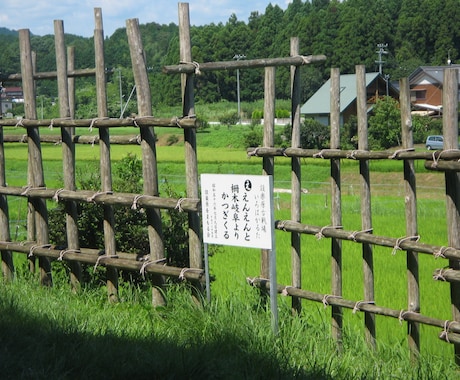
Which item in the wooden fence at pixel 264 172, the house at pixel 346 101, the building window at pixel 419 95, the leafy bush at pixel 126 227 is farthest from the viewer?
the building window at pixel 419 95

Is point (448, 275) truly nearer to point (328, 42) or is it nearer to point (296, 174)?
point (296, 174)

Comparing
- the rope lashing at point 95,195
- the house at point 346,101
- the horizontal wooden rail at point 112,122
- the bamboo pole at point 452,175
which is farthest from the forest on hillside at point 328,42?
the bamboo pole at point 452,175

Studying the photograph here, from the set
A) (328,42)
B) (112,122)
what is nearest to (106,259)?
(112,122)

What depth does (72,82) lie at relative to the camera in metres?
8.63

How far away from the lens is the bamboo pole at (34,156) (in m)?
7.98

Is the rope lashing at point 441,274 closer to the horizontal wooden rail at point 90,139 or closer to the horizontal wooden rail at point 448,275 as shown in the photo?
the horizontal wooden rail at point 448,275

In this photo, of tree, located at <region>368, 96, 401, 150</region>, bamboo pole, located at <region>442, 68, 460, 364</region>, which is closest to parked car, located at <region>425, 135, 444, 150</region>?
tree, located at <region>368, 96, 401, 150</region>

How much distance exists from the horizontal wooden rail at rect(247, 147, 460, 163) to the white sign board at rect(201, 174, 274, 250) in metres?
0.72

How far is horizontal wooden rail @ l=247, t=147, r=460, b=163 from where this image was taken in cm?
607

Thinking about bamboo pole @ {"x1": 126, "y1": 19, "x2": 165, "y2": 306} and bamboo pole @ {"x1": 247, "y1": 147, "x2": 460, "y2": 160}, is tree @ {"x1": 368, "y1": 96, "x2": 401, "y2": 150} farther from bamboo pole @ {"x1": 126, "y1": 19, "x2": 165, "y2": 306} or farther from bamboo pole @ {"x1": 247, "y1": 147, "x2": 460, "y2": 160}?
bamboo pole @ {"x1": 126, "y1": 19, "x2": 165, "y2": 306}

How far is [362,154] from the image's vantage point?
255 inches

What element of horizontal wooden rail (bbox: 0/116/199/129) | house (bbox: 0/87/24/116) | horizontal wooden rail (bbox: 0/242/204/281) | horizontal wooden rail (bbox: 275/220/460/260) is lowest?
horizontal wooden rail (bbox: 0/242/204/281)

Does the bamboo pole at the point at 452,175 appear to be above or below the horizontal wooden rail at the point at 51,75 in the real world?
below

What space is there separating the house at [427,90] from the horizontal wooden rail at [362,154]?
35759 mm
